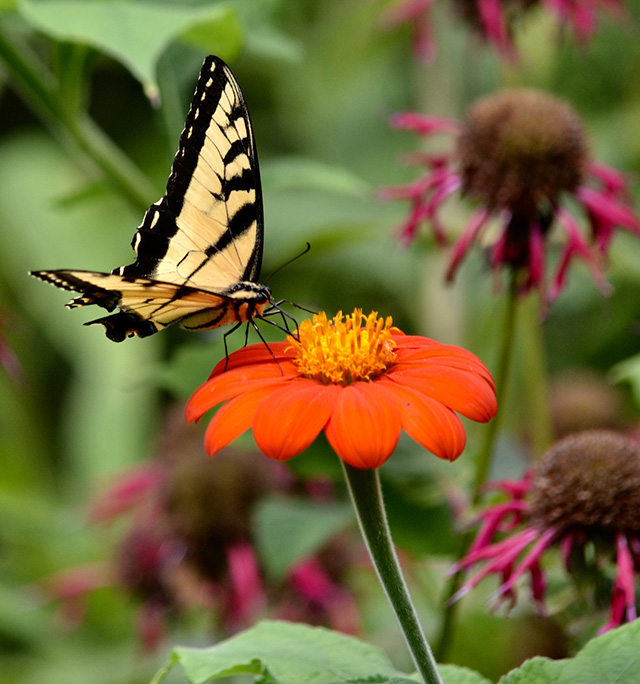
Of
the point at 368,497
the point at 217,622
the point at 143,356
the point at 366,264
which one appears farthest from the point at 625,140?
the point at 368,497

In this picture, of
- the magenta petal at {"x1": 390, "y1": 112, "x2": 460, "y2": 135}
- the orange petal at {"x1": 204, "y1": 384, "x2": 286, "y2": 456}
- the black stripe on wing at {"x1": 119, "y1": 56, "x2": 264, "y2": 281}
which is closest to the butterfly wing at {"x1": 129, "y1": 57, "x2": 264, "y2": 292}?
the black stripe on wing at {"x1": 119, "y1": 56, "x2": 264, "y2": 281}

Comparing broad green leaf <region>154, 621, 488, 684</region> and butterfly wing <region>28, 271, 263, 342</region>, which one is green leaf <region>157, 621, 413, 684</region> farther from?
butterfly wing <region>28, 271, 263, 342</region>

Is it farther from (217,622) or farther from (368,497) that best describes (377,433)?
(217,622)

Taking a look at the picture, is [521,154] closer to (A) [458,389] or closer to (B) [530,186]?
(B) [530,186]

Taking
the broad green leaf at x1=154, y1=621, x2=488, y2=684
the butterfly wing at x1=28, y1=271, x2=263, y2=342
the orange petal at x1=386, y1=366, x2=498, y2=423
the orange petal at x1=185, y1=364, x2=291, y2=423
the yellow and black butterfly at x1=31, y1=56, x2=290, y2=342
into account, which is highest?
the yellow and black butterfly at x1=31, y1=56, x2=290, y2=342

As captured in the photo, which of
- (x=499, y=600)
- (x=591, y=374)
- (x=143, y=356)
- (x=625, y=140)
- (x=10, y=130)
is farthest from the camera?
(x=10, y=130)

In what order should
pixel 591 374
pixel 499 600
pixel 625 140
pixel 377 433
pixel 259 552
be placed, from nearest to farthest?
pixel 377 433 → pixel 499 600 → pixel 259 552 → pixel 591 374 → pixel 625 140
